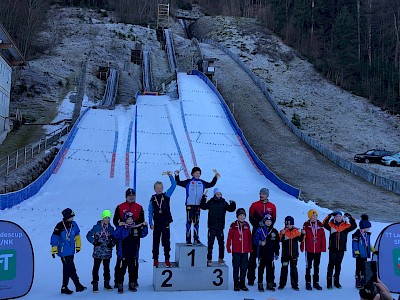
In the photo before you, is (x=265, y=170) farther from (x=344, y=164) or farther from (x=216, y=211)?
(x=216, y=211)

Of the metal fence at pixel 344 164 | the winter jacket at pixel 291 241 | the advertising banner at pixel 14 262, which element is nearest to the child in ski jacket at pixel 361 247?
the winter jacket at pixel 291 241

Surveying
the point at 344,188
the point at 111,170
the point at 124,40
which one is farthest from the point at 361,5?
the point at 111,170

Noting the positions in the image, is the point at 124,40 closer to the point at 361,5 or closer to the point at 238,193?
the point at 361,5

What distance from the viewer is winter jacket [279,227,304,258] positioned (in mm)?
7238

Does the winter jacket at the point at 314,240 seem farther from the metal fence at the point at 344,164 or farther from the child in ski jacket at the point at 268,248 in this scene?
the metal fence at the point at 344,164

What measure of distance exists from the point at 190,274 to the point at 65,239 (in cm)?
191

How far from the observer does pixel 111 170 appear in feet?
56.4

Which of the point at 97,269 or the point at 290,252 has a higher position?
the point at 290,252

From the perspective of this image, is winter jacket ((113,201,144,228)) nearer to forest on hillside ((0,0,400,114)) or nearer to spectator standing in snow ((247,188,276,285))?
spectator standing in snow ((247,188,276,285))

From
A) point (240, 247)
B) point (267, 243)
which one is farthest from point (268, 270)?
point (240, 247)

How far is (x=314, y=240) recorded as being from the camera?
7.37 metres

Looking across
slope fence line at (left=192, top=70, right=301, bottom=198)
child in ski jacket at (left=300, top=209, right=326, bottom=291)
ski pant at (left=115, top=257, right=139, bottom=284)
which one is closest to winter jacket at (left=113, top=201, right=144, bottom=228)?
ski pant at (left=115, top=257, right=139, bottom=284)

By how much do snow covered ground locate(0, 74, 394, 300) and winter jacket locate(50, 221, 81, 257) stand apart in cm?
61

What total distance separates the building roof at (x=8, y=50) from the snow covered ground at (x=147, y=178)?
189 inches
